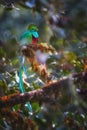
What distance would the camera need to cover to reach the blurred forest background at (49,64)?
3.59ft

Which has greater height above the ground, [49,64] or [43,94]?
[43,94]

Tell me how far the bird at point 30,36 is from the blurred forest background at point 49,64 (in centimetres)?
4

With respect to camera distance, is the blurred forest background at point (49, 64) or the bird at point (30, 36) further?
the bird at point (30, 36)

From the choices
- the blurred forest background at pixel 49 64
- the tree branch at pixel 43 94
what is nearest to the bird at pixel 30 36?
the blurred forest background at pixel 49 64

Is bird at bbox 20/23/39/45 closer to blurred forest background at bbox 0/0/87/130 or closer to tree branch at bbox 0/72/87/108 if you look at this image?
blurred forest background at bbox 0/0/87/130

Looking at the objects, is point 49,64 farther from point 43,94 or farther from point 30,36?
point 43,94

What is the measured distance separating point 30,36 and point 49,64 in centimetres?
17

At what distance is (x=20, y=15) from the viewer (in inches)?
46.9

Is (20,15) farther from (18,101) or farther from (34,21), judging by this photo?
(18,101)

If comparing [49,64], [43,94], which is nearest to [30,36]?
[49,64]

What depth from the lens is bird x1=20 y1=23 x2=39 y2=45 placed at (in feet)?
4.42

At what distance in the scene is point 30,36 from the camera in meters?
1.52

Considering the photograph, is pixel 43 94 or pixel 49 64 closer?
pixel 43 94

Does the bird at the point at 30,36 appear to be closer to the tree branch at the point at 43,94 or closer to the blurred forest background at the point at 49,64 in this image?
the blurred forest background at the point at 49,64
